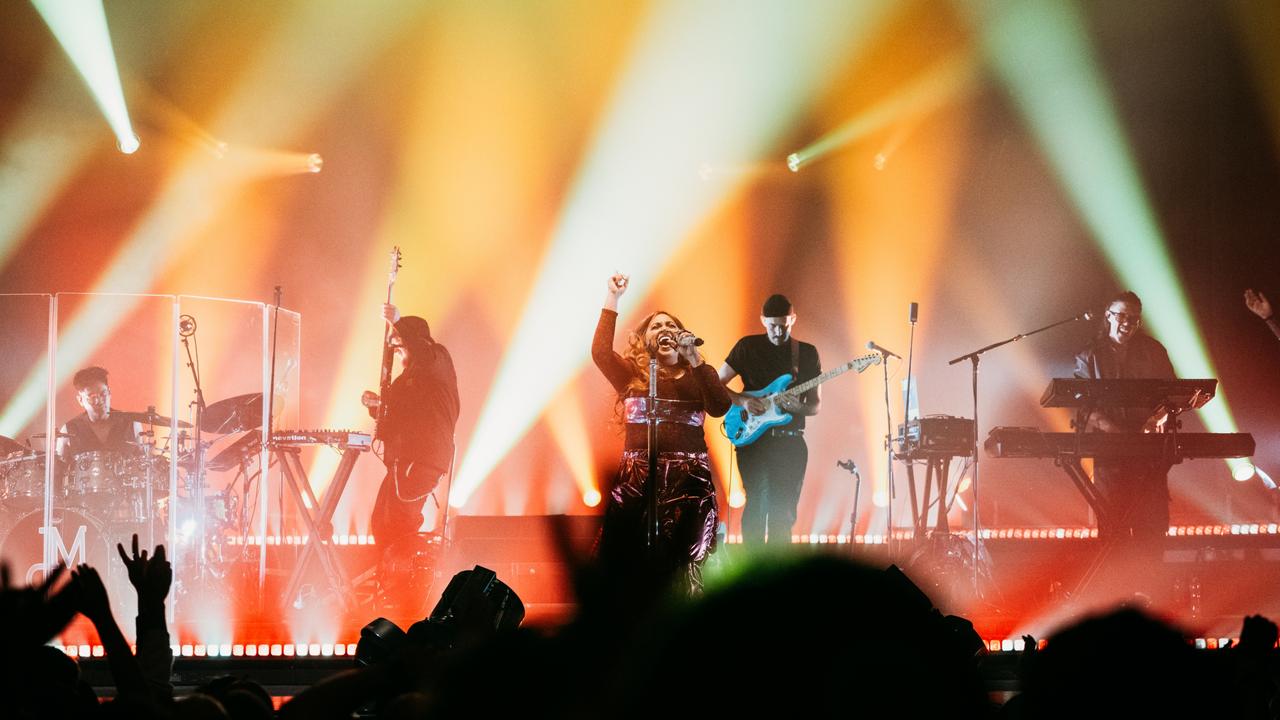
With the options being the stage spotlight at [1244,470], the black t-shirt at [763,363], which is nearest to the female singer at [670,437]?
the black t-shirt at [763,363]

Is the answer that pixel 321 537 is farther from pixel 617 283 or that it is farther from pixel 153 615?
pixel 153 615

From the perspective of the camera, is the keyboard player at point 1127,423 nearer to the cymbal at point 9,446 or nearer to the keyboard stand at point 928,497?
the keyboard stand at point 928,497

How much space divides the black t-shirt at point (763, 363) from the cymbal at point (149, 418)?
368cm

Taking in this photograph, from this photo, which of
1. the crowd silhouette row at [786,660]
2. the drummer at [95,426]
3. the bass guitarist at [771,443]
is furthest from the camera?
the drummer at [95,426]

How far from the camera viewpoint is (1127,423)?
25.1ft

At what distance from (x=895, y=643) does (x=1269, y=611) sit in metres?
7.42

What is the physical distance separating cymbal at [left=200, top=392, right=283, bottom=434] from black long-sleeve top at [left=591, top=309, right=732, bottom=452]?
3.13 metres

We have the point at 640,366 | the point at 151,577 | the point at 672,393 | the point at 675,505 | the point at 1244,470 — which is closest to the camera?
the point at 151,577

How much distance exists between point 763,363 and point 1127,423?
8.18ft

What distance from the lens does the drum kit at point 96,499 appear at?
7516 mm

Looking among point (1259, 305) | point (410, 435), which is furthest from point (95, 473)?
point (1259, 305)

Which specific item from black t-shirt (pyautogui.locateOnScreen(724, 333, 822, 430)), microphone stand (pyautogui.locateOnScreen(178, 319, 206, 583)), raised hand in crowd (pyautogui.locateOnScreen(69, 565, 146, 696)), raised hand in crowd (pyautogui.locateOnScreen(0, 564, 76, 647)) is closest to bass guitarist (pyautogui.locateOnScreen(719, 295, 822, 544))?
black t-shirt (pyautogui.locateOnScreen(724, 333, 822, 430))

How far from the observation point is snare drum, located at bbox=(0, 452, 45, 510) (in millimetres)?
7512

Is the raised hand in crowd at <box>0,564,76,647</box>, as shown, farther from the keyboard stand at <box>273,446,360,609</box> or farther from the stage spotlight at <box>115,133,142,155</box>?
the stage spotlight at <box>115,133,142,155</box>
